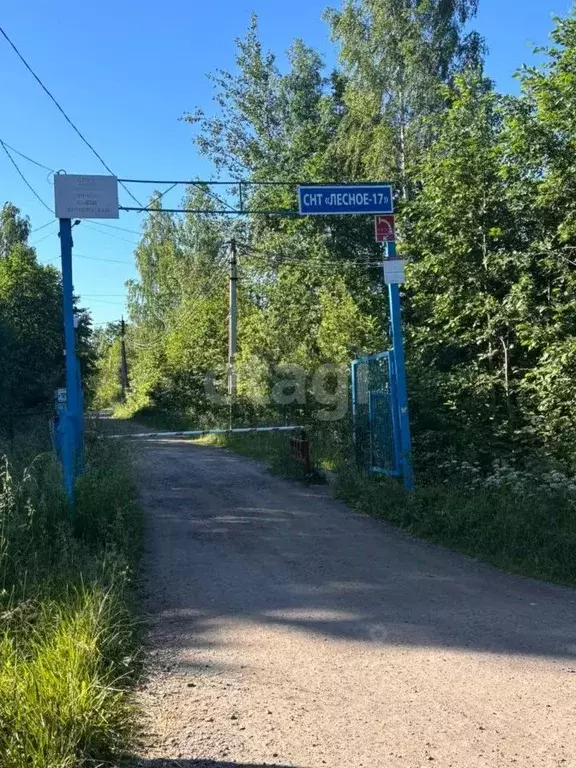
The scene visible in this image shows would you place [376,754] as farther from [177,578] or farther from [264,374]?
[264,374]

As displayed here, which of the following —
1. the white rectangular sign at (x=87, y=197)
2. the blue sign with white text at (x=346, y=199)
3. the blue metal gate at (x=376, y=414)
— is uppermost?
the blue sign with white text at (x=346, y=199)

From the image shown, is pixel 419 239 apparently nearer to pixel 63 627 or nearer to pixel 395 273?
pixel 395 273

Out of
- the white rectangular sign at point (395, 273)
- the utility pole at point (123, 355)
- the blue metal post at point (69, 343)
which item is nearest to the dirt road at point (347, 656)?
the blue metal post at point (69, 343)

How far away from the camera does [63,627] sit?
171 inches

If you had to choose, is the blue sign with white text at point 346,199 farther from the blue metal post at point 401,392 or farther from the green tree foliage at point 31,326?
the green tree foliage at point 31,326

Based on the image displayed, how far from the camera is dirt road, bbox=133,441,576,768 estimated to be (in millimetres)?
3564

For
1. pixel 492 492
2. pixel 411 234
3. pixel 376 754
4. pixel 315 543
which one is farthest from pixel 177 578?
pixel 411 234

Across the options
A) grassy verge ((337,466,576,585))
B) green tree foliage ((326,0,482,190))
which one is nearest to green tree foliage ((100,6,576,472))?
green tree foliage ((326,0,482,190))

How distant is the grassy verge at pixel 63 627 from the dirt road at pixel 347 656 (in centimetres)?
28

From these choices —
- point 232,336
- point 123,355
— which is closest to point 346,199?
point 232,336

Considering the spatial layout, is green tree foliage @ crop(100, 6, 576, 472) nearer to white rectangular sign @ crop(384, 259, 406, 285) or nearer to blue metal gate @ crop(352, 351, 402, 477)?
blue metal gate @ crop(352, 351, 402, 477)

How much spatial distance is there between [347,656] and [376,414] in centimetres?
694

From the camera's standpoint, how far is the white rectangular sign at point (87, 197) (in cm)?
881

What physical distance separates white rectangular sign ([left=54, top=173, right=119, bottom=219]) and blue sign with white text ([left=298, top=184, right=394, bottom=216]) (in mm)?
2960
